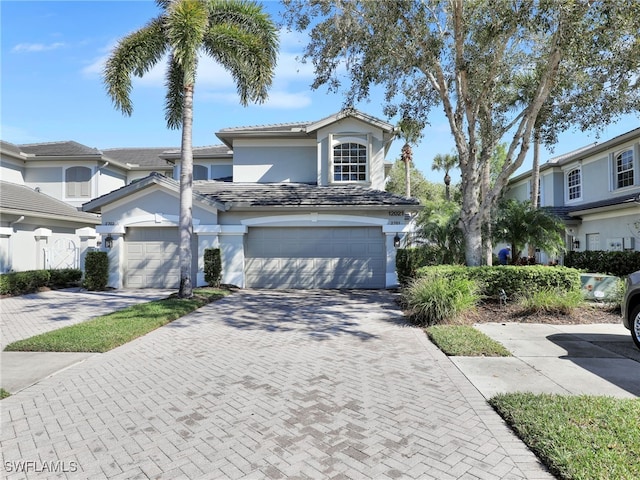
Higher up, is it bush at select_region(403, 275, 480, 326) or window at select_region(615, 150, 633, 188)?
window at select_region(615, 150, 633, 188)

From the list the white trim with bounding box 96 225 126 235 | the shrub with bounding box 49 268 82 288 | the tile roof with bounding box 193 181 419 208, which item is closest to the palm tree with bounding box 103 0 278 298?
the tile roof with bounding box 193 181 419 208

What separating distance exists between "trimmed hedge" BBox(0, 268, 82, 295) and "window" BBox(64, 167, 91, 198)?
8.30 metres

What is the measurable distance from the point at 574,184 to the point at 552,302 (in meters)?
16.5

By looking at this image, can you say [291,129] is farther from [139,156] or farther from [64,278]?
[139,156]

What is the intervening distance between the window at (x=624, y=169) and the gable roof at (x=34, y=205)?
26978 millimetres

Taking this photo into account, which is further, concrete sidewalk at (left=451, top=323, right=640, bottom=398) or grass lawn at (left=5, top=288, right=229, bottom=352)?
grass lawn at (left=5, top=288, right=229, bottom=352)

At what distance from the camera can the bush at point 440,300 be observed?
866 centimetres

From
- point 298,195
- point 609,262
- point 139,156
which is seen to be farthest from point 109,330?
point 139,156

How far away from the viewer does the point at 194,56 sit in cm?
1145

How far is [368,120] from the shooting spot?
54.8 ft

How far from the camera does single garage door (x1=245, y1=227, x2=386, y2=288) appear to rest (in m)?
15.3

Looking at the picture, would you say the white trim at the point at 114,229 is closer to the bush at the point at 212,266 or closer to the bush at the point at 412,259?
the bush at the point at 212,266

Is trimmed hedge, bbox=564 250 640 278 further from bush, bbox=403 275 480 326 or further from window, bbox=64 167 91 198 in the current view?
window, bbox=64 167 91 198

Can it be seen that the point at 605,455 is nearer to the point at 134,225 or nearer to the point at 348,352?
the point at 348,352
